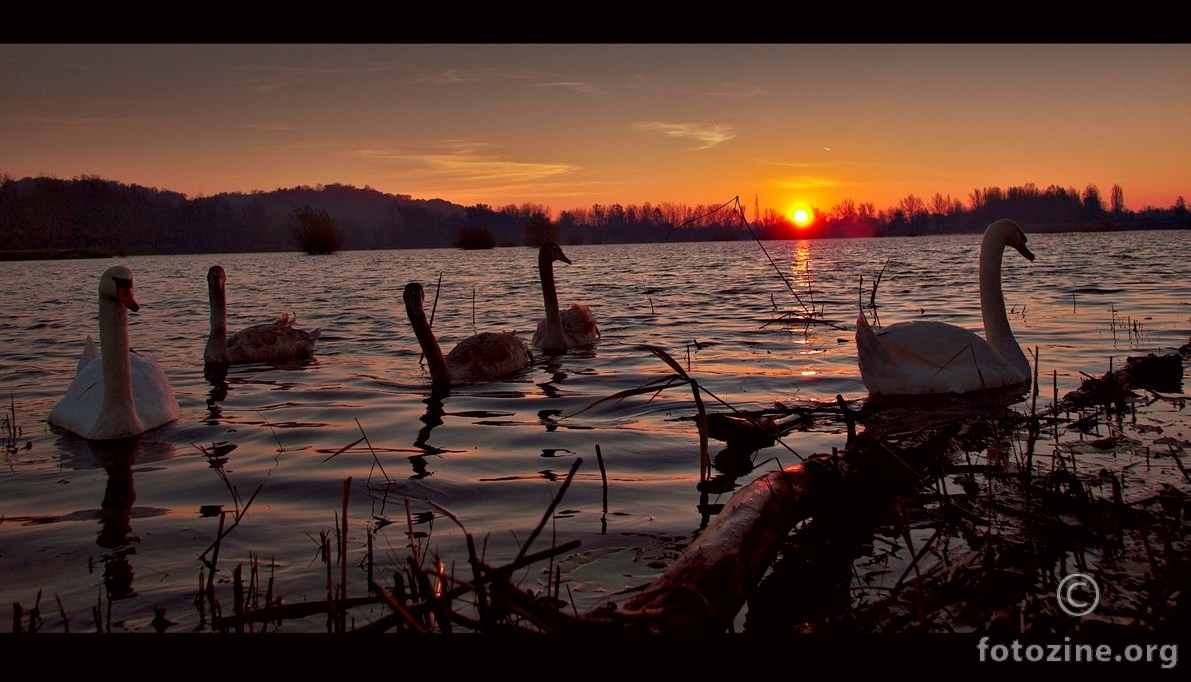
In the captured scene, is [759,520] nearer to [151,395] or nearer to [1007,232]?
[151,395]

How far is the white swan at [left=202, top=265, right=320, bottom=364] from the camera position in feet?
39.5

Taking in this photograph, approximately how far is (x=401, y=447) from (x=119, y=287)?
9.05ft

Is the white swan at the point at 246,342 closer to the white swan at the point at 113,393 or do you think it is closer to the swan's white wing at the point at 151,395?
the swan's white wing at the point at 151,395

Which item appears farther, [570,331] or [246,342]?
[570,331]

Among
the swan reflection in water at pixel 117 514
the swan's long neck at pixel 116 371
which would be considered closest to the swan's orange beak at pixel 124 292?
the swan's long neck at pixel 116 371

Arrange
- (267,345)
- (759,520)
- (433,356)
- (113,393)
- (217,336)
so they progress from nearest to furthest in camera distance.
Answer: (759,520), (113,393), (433,356), (217,336), (267,345)

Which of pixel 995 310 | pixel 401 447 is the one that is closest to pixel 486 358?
pixel 401 447

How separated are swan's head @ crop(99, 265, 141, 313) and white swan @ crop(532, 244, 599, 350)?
20.7 feet

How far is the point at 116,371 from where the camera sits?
23.1ft

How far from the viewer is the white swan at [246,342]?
1205 centimetres

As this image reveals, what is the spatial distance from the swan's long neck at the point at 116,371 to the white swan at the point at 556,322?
252 inches

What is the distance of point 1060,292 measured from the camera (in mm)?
18250

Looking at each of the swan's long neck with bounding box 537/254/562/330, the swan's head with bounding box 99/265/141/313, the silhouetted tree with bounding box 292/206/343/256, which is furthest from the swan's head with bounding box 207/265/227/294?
the silhouetted tree with bounding box 292/206/343/256

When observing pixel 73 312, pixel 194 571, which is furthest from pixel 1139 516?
pixel 73 312
